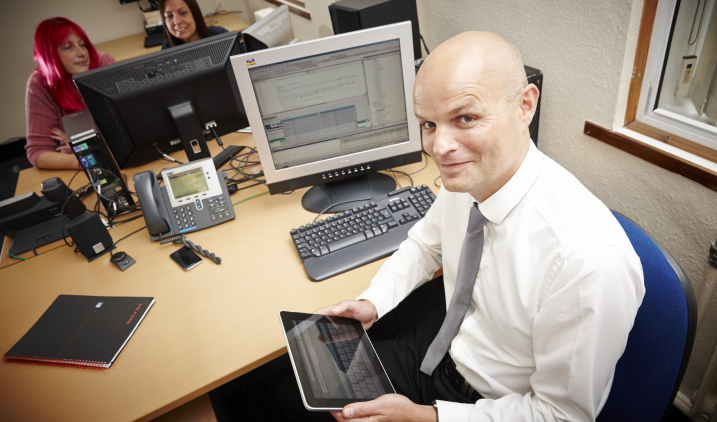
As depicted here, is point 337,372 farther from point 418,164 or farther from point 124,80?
point 124,80

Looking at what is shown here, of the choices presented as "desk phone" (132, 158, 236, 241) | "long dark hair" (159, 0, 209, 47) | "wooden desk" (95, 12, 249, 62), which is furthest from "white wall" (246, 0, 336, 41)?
"desk phone" (132, 158, 236, 241)

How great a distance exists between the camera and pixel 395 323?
1936mm

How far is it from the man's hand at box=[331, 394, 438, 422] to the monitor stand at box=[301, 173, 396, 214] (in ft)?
2.23

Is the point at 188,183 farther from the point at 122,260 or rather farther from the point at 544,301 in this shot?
the point at 544,301

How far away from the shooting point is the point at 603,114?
125 centimetres

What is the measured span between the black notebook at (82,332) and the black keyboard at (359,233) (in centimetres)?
47

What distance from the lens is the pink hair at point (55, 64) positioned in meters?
2.23

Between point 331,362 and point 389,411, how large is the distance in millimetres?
154

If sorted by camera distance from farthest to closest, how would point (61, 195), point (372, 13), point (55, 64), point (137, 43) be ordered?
point (137, 43) → point (55, 64) → point (372, 13) → point (61, 195)

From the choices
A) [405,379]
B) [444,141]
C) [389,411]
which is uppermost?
[444,141]

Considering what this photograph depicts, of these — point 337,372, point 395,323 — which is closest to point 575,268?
point 337,372

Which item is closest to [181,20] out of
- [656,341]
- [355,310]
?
[355,310]

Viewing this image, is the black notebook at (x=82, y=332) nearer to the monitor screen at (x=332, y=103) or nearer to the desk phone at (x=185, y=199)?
the desk phone at (x=185, y=199)

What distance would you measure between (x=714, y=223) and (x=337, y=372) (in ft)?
3.32
